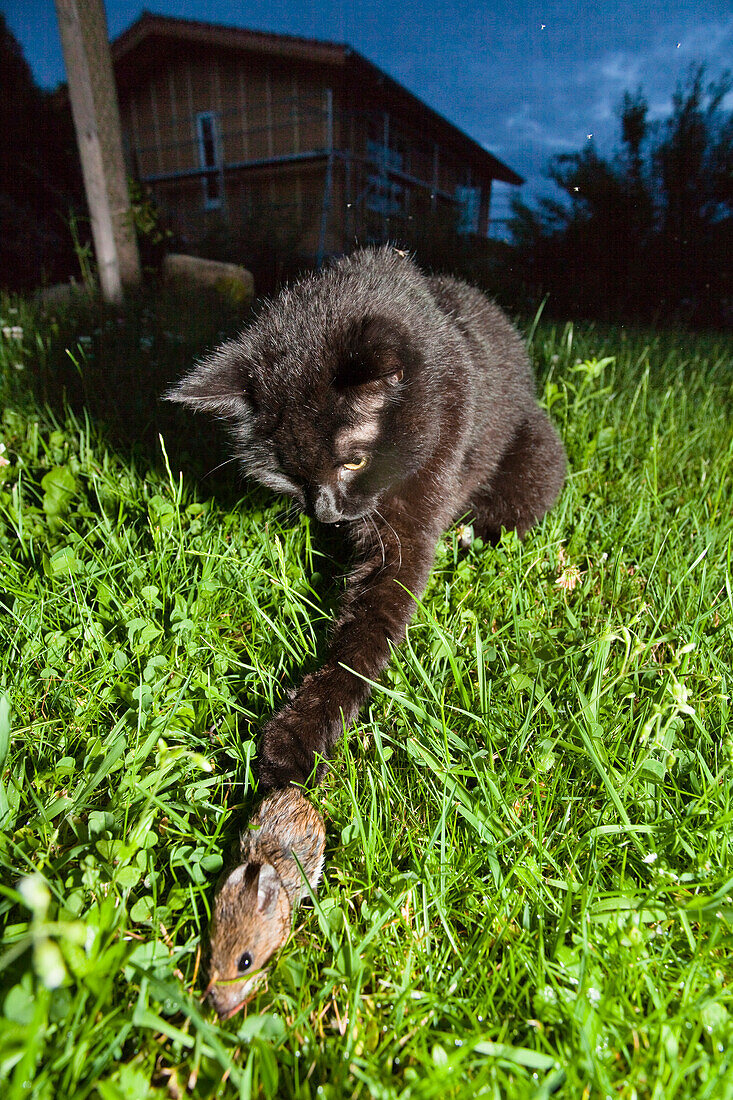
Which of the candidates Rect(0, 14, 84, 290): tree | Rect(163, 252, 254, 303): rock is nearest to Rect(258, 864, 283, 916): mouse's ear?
Rect(163, 252, 254, 303): rock

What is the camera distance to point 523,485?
2.31 metres

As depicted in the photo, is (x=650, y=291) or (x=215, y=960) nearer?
(x=215, y=960)

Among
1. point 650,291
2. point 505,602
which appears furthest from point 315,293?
point 650,291

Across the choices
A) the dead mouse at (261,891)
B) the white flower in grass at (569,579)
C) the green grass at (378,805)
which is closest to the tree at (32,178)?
the green grass at (378,805)

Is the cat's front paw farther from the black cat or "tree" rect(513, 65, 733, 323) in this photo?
"tree" rect(513, 65, 733, 323)

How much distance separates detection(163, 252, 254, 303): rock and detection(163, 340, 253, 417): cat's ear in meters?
4.44

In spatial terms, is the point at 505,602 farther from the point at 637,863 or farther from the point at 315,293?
the point at 315,293

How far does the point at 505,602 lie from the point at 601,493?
0.98 m

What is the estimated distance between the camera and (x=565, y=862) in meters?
1.14

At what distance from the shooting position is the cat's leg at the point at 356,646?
4.33ft

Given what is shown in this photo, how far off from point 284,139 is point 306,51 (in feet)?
6.91

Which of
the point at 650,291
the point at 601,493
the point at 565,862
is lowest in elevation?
the point at 565,862

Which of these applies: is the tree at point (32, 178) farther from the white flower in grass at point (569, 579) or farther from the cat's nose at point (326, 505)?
the white flower in grass at point (569, 579)

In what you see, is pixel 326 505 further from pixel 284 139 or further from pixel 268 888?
pixel 284 139
